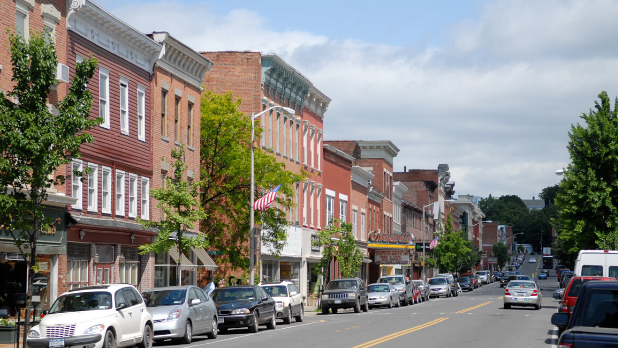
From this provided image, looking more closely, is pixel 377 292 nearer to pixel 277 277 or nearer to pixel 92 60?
pixel 277 277

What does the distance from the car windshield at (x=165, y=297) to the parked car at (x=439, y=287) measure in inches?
1718

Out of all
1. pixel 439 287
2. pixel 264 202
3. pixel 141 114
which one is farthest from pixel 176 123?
pixel 439 287

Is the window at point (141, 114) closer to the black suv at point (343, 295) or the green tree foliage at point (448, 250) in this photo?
the black suv at point (343, 295)

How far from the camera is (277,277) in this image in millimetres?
49969

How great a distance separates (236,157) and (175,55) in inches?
264

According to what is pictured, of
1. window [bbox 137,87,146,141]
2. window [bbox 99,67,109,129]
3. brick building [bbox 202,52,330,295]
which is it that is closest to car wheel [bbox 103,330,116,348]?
window [bbox 99,67,109,129]

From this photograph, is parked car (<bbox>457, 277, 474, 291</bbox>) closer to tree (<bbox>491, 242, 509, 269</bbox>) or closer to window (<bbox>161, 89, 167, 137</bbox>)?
window (<bbox>161, 89, 167, 137</bbox>)

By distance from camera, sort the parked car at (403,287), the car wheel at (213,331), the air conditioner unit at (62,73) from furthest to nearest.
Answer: the parked car at (403,287) → the air conditioner unit at (62,73) → the car wheel at (213,331)

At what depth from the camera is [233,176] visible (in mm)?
41219

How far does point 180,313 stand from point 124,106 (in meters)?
11.5

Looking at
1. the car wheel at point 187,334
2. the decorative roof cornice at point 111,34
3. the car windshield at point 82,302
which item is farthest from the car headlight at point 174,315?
the decorative roof cornice at point 111,34

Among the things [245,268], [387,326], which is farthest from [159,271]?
[387,326]

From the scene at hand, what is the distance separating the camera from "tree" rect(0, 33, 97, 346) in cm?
1886

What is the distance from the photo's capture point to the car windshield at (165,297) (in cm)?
2335
